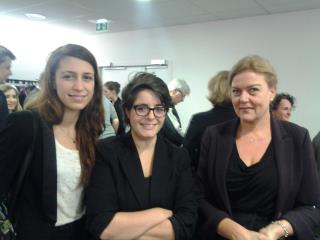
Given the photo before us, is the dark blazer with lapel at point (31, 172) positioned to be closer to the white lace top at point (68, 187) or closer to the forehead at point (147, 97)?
the white lace top at point (68, 187)

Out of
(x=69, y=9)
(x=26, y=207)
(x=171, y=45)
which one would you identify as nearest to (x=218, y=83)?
(x=26, y=207)

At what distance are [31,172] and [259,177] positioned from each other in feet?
3.42

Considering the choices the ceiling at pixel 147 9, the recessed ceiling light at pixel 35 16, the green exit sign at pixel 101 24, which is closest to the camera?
the ceiling at pixel 147 9

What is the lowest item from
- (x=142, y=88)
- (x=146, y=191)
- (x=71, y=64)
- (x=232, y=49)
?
(x=146, y=191)

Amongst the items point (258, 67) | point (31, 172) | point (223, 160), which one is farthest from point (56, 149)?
point (258, 67)

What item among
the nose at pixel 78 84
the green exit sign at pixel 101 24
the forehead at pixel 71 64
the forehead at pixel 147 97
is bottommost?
the forehead at pixel 147 97

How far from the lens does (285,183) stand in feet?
5.01

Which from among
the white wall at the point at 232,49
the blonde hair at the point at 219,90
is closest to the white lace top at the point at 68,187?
the blonde hair at the point at 219,90

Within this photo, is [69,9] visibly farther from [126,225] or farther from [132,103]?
[126,225]

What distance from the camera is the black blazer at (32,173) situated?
142 cm

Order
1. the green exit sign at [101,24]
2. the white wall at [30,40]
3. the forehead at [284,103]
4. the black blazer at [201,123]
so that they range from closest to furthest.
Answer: the black blazer at [201,123] → the forehead at [284,103] → the green exit sign at [101,24] → the white wall at [30,40]

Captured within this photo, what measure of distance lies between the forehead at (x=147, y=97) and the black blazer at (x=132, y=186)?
0.66 feet

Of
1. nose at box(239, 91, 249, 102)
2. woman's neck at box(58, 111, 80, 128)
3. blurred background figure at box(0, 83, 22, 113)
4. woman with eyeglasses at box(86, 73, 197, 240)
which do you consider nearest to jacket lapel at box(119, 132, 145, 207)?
woman with eyeglasses at box(86, 73, 197, 240)

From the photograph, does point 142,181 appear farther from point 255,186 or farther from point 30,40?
point 30,40
